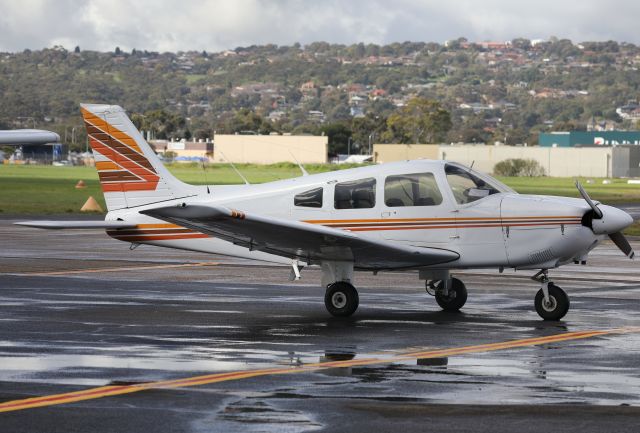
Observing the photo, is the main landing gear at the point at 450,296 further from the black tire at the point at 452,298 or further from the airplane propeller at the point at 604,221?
the airplane propeller at the point at 604,221

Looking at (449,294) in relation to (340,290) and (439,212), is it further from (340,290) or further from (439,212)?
(340,290)

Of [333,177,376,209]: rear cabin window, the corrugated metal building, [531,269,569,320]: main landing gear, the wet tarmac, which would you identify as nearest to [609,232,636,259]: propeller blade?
the wet tarmac

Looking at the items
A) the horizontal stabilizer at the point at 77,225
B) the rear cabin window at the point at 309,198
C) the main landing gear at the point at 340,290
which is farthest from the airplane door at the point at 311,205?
the horizontal stabilizer at the point at 77,225

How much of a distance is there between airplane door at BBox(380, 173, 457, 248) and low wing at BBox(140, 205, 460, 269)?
0.79 ft

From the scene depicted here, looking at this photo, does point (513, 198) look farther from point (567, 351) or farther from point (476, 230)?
point (567, 351)

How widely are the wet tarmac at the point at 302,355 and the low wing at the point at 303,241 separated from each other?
0.82 meters

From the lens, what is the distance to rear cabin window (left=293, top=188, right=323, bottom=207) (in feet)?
56.1

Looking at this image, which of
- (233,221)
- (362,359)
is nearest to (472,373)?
(362,359)

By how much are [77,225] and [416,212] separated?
472cm

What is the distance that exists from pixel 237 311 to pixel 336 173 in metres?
2.39

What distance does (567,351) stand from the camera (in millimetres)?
13469

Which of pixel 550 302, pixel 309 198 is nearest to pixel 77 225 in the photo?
pixel 309 198

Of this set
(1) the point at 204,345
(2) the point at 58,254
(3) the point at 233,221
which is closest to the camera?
(1) the point at 204,345

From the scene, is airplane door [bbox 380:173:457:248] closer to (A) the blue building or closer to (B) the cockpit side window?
(B) the cockpit side window
